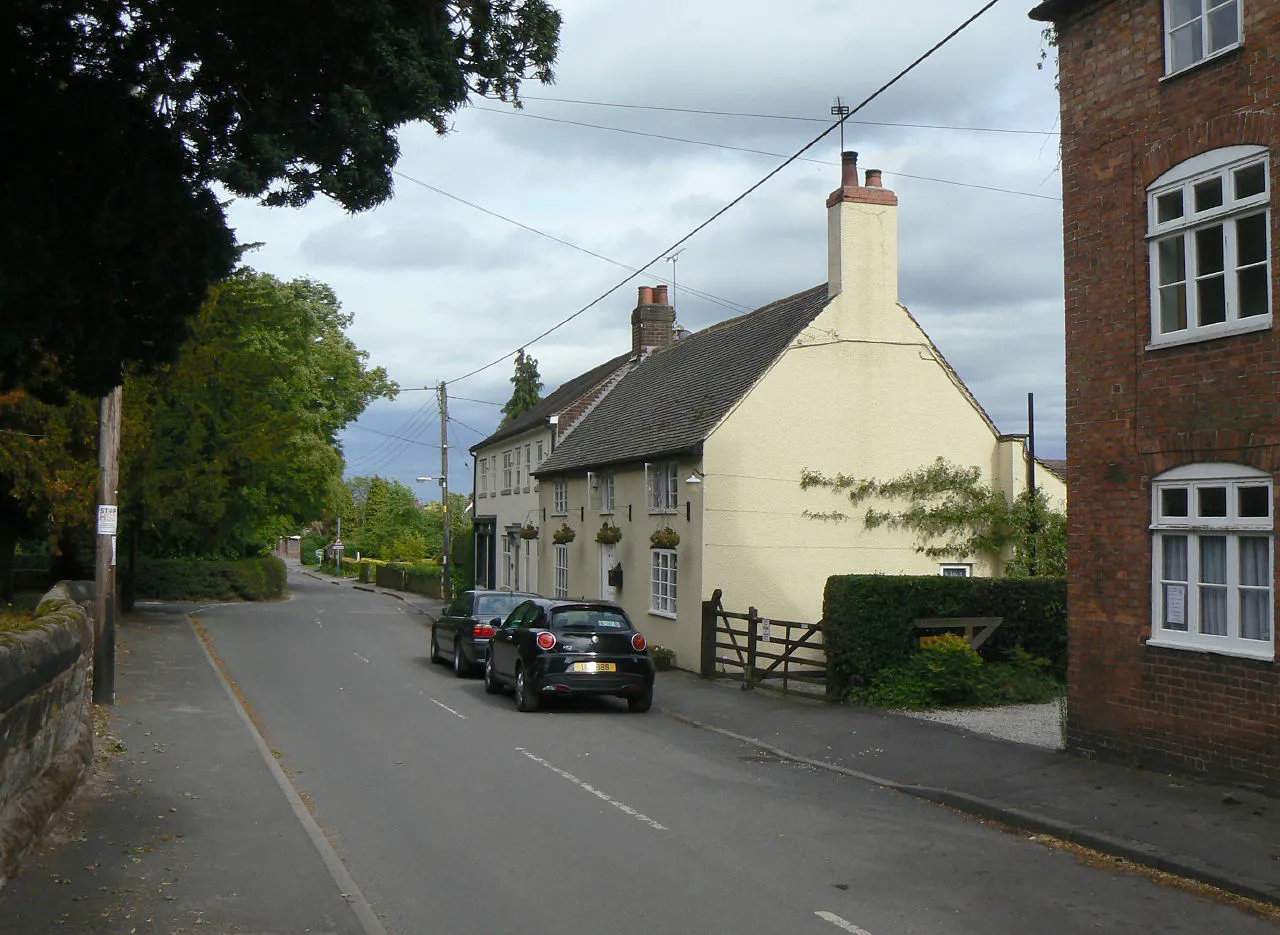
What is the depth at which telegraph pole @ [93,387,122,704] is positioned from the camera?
15758 mm

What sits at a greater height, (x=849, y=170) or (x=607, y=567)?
(x=849, y=170)

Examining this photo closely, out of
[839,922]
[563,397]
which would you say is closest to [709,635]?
[839,922]

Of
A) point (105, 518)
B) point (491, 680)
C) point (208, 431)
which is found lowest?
point (491, 680)

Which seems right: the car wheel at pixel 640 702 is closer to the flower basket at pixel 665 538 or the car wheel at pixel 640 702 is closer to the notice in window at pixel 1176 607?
the flower basket at pixel 665 538

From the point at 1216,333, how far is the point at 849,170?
14035 millimetres

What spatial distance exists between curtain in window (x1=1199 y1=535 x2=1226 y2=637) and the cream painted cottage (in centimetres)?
1255

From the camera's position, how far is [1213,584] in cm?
1086

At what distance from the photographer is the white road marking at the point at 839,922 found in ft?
22.3

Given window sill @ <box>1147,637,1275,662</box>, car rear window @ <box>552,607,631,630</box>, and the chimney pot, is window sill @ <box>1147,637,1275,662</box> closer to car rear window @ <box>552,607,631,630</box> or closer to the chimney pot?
car rear window @ <box>552,607,631,630</box>

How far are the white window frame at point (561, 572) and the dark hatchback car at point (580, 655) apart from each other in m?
15.3

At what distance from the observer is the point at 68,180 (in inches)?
302

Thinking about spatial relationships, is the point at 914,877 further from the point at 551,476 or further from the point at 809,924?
the point at 551,476

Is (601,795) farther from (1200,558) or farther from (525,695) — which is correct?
(525,695)

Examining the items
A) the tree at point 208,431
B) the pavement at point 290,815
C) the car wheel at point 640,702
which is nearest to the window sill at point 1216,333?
the pavement at point 290,815
